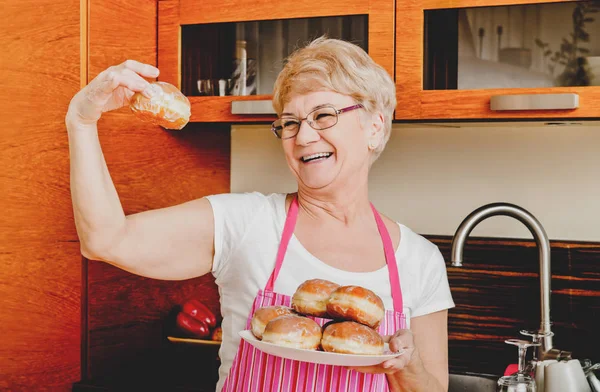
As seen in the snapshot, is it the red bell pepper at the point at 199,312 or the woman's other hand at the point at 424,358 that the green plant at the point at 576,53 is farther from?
the red bell pepper at the point at 199,312

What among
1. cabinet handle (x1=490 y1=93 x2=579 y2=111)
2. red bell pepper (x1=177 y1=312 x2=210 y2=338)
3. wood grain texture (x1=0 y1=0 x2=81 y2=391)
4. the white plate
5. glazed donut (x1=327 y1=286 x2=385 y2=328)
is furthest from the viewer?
red bell pepper (x1=177 y1=312 x2=210 y2=338)

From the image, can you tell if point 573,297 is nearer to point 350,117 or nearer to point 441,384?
point 441,384

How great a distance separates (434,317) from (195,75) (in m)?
1.14

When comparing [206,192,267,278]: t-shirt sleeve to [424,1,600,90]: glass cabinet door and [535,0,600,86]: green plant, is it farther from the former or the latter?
[535,0,600,86]: green plant

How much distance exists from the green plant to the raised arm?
41.3 inches

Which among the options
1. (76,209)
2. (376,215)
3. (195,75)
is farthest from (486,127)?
(76,209)

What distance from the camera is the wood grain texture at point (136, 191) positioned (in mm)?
2152

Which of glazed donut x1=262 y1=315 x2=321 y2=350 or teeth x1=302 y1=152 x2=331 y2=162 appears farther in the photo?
teeth x1=302 y1=152 x2=331 y2=162

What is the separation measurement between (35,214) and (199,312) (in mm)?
624

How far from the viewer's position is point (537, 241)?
2066mm

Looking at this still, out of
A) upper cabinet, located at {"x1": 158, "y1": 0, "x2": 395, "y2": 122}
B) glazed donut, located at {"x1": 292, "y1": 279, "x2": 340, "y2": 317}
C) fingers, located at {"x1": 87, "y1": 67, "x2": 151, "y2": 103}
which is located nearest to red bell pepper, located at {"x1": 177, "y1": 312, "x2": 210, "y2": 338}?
upper cabinet, located at {"x1": 158, "y1": 0, "x2": 395, "y2": 122}

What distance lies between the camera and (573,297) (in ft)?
7.44

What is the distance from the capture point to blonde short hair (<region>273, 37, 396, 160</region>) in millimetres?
1599

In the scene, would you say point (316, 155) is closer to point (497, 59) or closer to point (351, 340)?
point (351, 340)
